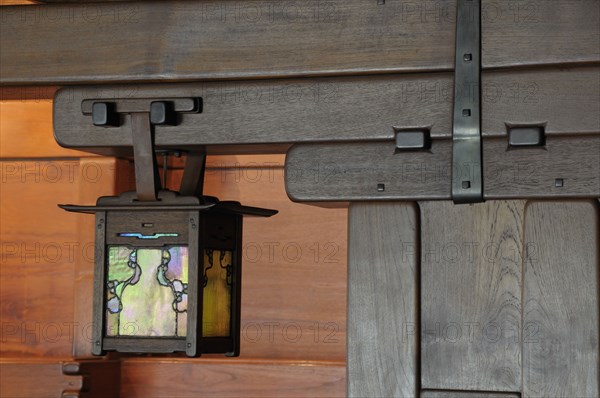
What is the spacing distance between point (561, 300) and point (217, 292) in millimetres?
Result: 753

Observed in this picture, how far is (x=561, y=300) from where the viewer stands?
218cm

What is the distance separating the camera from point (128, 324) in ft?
7.67

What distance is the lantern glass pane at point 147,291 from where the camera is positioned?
7.59ft

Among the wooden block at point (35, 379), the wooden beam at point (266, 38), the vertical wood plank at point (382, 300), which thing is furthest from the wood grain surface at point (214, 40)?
the wooden block at point (35, 379)

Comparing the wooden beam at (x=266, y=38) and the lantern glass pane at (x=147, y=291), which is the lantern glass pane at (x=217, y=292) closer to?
the lantern glass pane at (x=147, y=291)

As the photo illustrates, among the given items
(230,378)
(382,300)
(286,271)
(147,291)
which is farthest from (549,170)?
(230,378)

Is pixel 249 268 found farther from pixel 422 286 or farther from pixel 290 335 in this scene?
pixel 422 286

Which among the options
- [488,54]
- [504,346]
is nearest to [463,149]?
[488,54]

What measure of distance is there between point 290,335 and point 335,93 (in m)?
1.07

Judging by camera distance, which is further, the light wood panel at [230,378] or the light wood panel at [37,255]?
the light wood panel at [37,255]

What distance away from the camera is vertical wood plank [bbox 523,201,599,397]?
2158 mm

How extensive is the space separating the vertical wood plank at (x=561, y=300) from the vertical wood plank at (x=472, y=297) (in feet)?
0.10

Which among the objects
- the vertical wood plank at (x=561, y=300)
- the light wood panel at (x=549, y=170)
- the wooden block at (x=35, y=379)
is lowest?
the wooden block at (x=35, y=379)

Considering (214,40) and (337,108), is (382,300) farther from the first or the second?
(214,40)
